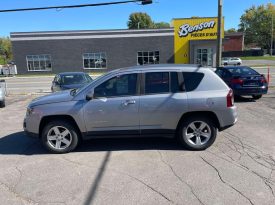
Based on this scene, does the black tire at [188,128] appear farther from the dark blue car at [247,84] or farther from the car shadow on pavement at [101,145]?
the dark blue car at [247,84]

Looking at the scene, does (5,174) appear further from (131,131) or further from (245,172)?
(245,172)

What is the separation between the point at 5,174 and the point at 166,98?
3.24 meters

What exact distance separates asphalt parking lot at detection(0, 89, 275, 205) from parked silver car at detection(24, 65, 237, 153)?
1.25 feet

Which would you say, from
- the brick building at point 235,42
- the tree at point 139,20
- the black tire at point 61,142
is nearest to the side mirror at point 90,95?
the black tire at point 61,142

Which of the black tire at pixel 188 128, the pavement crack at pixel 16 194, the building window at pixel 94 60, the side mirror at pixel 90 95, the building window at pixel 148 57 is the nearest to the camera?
the pavement crack at pixel 16 194

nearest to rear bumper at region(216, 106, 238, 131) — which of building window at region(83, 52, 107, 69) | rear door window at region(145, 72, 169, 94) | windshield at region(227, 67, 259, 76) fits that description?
rear door window at region(145, 72, 169, 94)

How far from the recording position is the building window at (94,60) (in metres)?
42.7

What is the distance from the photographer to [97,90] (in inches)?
239

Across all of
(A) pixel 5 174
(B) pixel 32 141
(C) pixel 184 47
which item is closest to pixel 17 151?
(B) pixel 32 141

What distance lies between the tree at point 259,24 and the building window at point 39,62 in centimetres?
7302

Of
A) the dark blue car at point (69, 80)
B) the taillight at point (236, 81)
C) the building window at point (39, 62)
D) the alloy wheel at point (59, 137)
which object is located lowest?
the alloy wheel at point (59, 137)

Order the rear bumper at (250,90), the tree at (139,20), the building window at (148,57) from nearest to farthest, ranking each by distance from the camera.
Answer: the rear bumper at (250,90)
the building window at (148,57)
the tree at (139,20)

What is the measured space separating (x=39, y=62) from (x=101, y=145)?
1548 inches

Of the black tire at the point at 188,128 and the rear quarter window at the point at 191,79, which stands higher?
the rear quarter window at the point at 191,79
